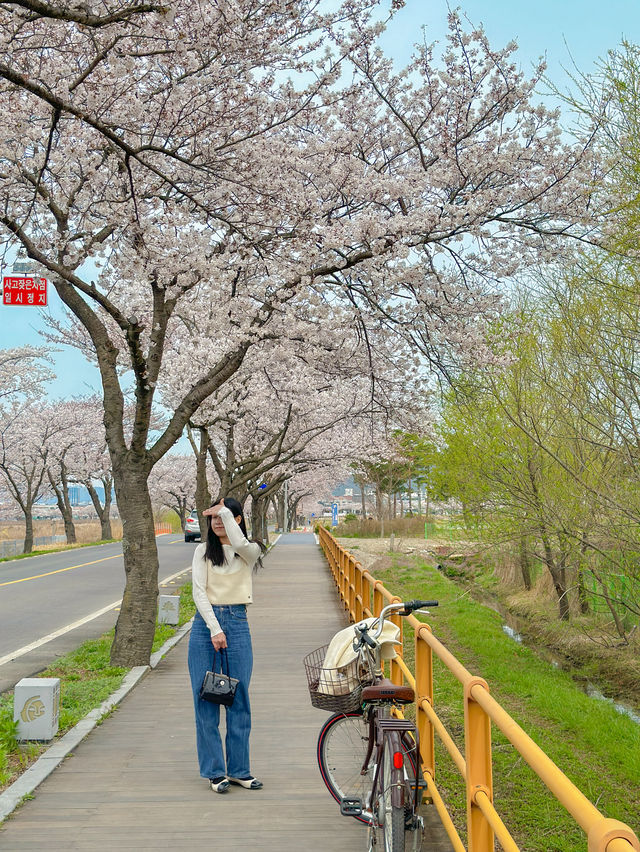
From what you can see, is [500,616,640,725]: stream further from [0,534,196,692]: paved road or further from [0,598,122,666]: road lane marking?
[0,598,122,666]: road lane marking

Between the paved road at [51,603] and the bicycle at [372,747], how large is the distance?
6.08 m

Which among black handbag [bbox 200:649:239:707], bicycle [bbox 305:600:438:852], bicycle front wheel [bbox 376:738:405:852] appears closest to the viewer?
bicycle front wheel [bbox 376:738:405:852]

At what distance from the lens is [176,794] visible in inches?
214

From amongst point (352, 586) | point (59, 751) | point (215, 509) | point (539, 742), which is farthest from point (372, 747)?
point (352, 586)

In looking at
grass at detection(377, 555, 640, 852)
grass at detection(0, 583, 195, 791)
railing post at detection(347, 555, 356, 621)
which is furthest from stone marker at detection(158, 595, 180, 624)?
grass at detection(377, 555, 640, 852)

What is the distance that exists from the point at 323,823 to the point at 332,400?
847 inches

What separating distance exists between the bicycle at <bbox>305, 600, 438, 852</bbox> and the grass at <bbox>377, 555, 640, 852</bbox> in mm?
1296

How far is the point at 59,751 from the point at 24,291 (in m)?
6.88

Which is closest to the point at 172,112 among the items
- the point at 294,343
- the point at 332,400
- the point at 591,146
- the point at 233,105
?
the point at 233,105

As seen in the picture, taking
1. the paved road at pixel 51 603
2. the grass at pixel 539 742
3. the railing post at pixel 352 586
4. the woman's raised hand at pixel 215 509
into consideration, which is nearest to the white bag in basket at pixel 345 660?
the woman's raised hand at pixel 215 509

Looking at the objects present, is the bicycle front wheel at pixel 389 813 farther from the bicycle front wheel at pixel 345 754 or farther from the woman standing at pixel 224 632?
the woman standing at pixel 224 632

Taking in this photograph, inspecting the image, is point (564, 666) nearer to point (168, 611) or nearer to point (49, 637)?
point (168, 611)

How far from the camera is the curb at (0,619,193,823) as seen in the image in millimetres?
5212

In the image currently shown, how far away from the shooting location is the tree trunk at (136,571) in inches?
378
